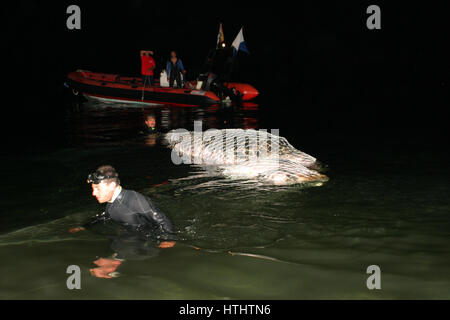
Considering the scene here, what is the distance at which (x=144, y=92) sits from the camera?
22.0 metres

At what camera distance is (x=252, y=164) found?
344 inches

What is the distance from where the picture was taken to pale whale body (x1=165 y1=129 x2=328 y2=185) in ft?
27.3

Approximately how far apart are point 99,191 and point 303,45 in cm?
5136

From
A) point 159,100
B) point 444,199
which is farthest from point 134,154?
point 159,100

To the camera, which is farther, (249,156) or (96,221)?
(249,156)

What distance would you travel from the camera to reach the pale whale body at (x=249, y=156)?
8.32 meters

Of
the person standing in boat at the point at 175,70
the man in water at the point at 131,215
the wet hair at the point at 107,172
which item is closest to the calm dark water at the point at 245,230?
the man in water at the point at 131,215

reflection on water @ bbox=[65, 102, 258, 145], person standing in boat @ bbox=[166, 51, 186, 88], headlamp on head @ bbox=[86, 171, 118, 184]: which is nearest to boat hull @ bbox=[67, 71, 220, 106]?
reflection on water @ bbox=[65, 102, 258, 145]

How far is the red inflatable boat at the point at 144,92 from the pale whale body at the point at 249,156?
35.1 ft

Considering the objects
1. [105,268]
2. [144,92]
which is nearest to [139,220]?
[105,268]

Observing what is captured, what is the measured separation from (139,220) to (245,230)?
1386 millimetres

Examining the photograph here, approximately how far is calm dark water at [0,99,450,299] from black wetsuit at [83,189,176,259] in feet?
0.74

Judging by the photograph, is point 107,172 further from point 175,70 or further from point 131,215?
point 175,70

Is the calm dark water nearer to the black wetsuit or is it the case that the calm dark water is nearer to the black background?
the black wetsuit
